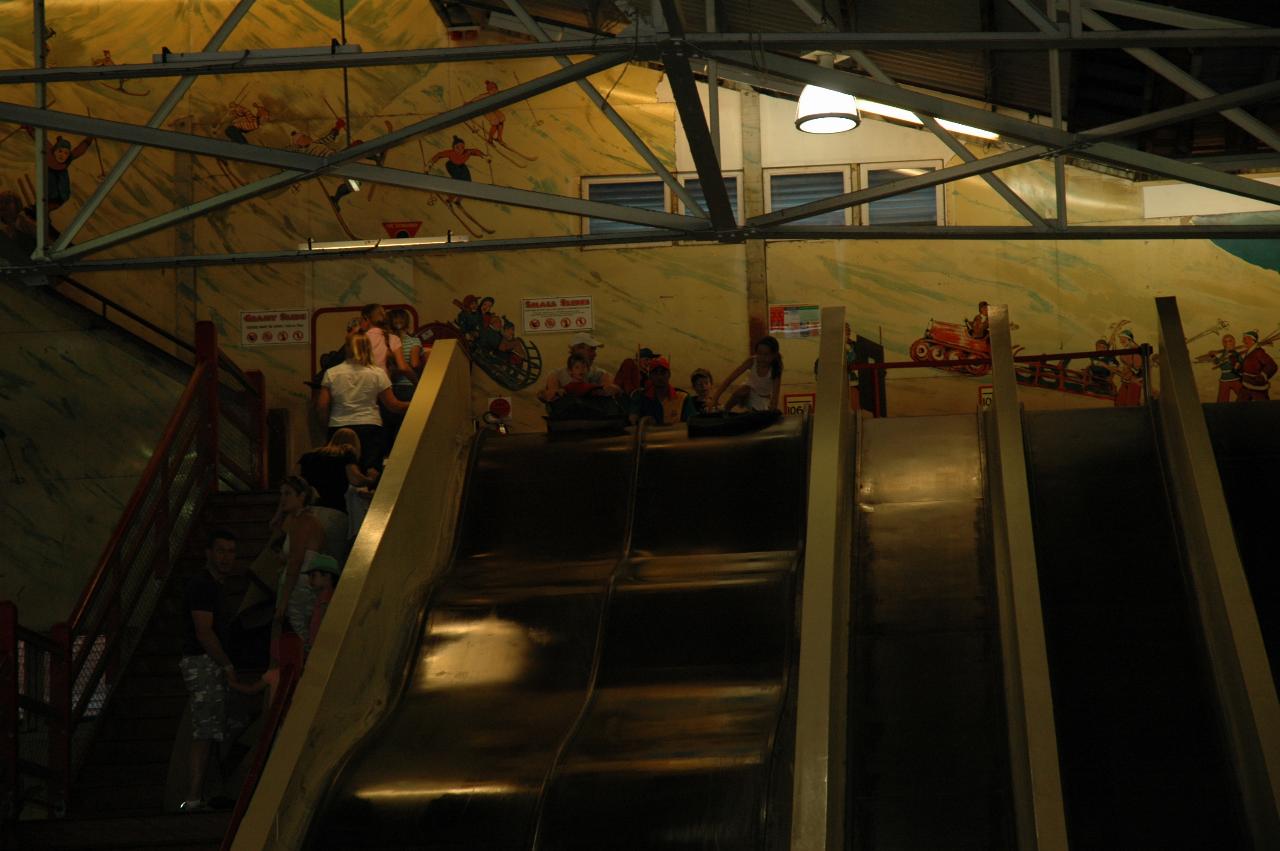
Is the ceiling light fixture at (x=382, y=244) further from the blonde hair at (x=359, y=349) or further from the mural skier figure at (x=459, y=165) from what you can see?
the mural skier figure at (x=459, y=165)

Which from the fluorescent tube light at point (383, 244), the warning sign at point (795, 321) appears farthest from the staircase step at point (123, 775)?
the warning sign at point (795, 321)

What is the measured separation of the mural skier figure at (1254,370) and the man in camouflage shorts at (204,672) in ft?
37.0

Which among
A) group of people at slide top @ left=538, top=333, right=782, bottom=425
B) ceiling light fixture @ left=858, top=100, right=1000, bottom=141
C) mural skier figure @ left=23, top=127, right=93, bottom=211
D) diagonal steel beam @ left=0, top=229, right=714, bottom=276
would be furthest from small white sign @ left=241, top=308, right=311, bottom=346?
ceiling light fixture @ left=858, top=100, right=1000, bottom=141

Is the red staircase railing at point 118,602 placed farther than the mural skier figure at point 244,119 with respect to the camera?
No

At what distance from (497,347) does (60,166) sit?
5.18 metres

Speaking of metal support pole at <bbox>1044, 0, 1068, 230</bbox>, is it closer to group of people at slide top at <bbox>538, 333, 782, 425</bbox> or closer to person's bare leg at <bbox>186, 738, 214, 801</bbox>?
group of people at slide top at <bbox>538, 333, 782, 425</bbox>

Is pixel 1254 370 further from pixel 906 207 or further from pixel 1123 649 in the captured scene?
pixel 1123 649

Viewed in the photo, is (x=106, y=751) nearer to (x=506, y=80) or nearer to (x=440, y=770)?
(x=440, y=770)

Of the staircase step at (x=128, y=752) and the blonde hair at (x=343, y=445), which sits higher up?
the blonde hair at (x=343, y=445)

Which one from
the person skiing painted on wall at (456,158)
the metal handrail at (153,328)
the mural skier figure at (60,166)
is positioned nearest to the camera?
the metal handrail at (153,328)

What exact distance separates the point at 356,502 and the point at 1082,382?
30.0ft

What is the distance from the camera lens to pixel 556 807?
757 centimetres

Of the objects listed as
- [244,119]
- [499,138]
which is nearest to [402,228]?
[499,138]

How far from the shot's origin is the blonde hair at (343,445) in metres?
11.0
